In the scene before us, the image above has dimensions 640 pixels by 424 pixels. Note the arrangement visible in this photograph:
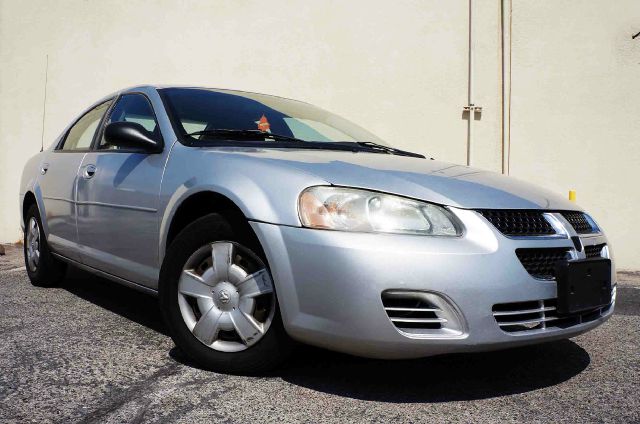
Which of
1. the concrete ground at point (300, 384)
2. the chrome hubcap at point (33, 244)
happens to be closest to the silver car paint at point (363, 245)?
the concrete ground at point (300, 384)

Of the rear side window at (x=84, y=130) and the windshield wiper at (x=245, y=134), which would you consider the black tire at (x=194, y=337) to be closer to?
the windshield wiper at (x=245, y=134)

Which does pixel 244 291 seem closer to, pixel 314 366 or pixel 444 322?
pixel 314 366

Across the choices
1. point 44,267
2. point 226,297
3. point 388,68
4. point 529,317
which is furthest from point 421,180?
point 388,68

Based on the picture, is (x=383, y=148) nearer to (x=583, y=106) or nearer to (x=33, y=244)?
(x=33, y=244)

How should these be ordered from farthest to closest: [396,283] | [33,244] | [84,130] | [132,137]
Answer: [33,244] < [84,130] < [132,137] < [396,283]

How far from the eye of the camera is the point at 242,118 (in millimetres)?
3145

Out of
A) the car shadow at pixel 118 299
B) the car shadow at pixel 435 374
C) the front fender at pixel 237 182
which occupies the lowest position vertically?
the car shadow at pixel 435 374

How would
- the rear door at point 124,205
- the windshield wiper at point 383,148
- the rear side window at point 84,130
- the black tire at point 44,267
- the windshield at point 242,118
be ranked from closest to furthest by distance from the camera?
the rear door at point 124,205 → the windshield at point 242,118 → the windshield wiper at point 383,148 → the rear side window at point 84,130 → the black tire at point 44,267

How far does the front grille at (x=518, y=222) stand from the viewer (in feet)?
7.13

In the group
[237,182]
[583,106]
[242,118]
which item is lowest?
[237,182]

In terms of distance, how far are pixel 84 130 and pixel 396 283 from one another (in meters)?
3.01

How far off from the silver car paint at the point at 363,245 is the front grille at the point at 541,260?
1.5 inches

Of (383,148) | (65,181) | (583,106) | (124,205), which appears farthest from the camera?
(583,106)

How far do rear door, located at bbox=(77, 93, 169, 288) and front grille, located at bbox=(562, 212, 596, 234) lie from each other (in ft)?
5.87
